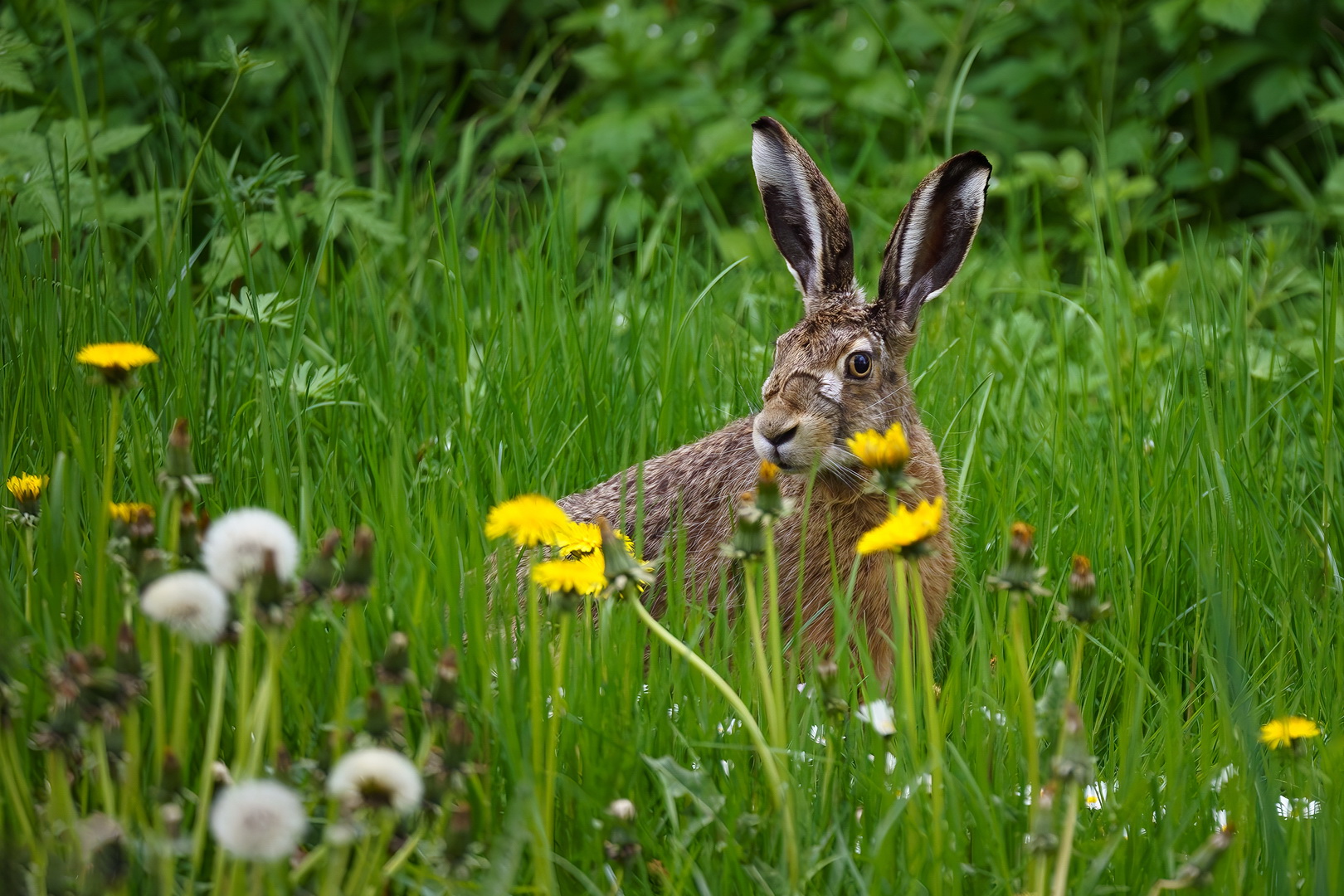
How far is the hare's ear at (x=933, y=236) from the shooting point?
3223 millimetres

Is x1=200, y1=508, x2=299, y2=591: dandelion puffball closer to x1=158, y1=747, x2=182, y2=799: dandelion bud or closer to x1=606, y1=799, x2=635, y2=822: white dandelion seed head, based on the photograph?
x1=158, y1=747, x2=182, y2=799: dandelion bud

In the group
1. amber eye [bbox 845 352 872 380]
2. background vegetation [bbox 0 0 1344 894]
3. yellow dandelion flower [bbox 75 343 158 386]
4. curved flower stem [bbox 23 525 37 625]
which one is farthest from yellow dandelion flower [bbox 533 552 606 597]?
amber eye [bbox 845 352 872 380]

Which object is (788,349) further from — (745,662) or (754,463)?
(745,662)

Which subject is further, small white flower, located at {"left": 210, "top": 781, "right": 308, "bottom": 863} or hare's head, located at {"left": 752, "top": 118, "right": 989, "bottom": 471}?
hare's head, located at {"left": 752, "top": 118, "right": 989, "bottom": 471}

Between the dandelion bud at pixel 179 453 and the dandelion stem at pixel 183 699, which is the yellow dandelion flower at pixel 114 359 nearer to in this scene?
the dandelion bud at pixel 179 453

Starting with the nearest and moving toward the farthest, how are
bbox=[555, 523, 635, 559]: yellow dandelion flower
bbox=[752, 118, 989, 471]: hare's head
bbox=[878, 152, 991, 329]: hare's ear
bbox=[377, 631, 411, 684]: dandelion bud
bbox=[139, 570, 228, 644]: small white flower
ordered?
bbox=[139, 570, 228, 644]: small white flower → bbox=[377, 631, 411, 684]: dandelion bud → bbox=[555, 523, 635, 559]: yellow dandelion flower → bbox=[752, 118, 989, 471]: hare's head → bbox=[878, 152, 991, 329]: hare's ear

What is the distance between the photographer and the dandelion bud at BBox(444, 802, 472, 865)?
1541 millimetres

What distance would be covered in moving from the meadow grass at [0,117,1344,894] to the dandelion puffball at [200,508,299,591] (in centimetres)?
11

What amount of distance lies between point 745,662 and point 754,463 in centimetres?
101

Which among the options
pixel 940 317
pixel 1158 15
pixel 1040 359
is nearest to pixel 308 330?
pixel 940 317

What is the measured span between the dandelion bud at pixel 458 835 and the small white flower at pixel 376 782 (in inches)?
2.7

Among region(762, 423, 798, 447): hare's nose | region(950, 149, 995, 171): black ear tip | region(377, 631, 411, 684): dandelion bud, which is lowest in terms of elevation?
region(377, 631, 411, 684): dandelion bud

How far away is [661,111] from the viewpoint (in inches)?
228

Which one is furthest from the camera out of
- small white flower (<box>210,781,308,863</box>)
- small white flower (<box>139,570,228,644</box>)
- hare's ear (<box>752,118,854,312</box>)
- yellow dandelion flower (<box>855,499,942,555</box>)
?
hare's ear (<box>752,118,854,312</box>)
